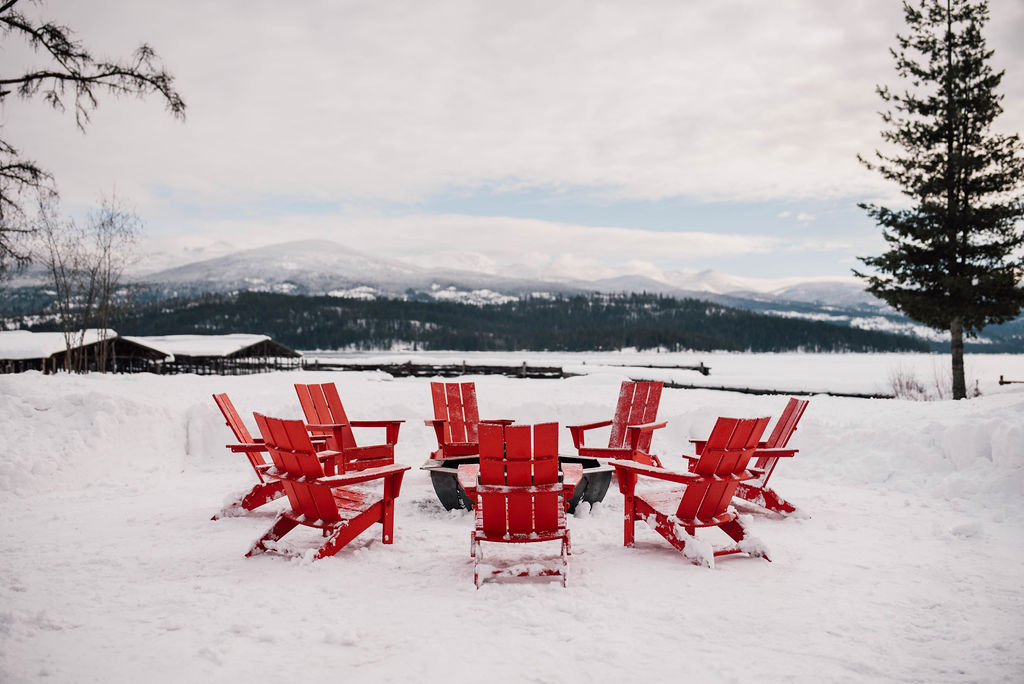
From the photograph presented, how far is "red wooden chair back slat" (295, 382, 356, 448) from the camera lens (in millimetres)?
6793

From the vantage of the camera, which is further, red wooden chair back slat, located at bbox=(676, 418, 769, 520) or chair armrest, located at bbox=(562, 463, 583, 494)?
chair armrest, located at bbox=(562, 463, 583, 494)

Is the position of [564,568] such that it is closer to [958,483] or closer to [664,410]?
[958,483]

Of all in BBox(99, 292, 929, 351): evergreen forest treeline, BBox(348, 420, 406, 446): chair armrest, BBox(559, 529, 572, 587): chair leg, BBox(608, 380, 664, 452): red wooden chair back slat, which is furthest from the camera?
BBox(99, 292, 929, 351): evergreen forest treeline

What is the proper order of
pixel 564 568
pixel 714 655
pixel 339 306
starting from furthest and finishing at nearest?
pixel 339 306 < pixel 564 568 < pixel 714 655

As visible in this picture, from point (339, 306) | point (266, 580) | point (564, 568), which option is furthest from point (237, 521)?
point (339, 306)

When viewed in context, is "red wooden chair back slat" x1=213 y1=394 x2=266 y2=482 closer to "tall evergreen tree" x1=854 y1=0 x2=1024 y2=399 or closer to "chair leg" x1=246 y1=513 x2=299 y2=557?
"chair leg" x1=246 y1=513 x2=299 y2=557

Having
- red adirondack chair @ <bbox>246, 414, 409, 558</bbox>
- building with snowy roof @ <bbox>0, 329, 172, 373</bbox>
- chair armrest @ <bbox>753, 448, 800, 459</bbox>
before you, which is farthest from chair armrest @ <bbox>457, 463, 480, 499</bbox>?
building with snowy roof @ <bbox>0, 329, 172, 373</bbox>

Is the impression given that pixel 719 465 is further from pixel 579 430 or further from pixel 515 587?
pixel 579 430

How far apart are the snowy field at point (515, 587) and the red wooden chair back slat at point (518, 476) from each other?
1.34 ft

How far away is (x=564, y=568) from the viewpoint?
3895 millimetres

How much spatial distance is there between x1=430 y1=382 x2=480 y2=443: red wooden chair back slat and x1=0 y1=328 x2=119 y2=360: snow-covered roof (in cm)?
2701

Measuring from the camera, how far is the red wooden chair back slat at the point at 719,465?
4.38m

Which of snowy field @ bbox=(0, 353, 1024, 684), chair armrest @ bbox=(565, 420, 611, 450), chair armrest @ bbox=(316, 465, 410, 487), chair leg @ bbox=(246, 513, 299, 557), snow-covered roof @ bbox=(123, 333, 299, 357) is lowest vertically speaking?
snowy field @ bbox=(0, 353, 1024, 684)

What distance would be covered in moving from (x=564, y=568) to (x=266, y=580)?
6.13 feet
